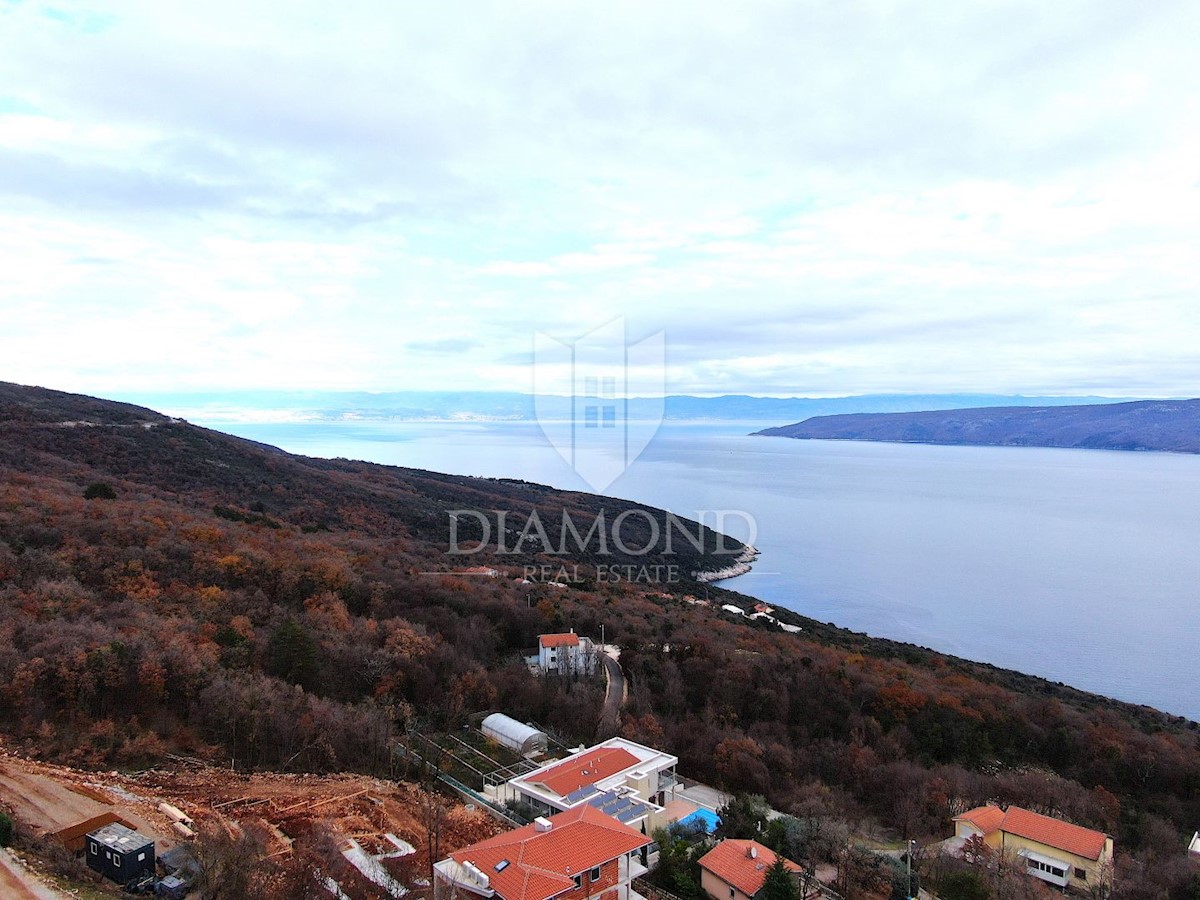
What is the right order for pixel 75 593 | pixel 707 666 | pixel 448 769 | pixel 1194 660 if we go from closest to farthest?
pixel 448 769, pixel 75 593, pixel 707 666, pixel 1194 660

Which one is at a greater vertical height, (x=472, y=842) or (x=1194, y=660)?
(x=472, y=842)

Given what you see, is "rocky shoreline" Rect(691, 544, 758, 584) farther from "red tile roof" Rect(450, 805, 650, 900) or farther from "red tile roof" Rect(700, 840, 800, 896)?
"red tile roof" Rect(450, 805, 650, 900)

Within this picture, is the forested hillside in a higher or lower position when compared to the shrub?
lower

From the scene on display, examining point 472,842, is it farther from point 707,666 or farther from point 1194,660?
point 1194,660

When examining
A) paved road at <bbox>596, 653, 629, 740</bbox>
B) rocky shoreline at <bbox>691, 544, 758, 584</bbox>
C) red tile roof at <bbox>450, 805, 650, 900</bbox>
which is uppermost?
red tile roof at <bbox>450, 805, 650, 900</bbox>

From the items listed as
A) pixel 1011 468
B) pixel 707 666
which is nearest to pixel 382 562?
pixel 707 666

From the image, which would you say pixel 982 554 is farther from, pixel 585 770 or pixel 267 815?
pixel 267 815

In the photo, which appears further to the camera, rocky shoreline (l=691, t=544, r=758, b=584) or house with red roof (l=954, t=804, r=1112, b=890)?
rocky shoreline (l=691, t=544, r=758, b=584)

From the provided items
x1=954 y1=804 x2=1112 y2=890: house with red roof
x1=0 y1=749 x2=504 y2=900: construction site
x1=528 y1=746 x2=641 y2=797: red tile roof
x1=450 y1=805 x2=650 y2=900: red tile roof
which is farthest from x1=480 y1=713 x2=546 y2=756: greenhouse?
x1=954 y1=804 x2=1112 y2=890: house with red roof
